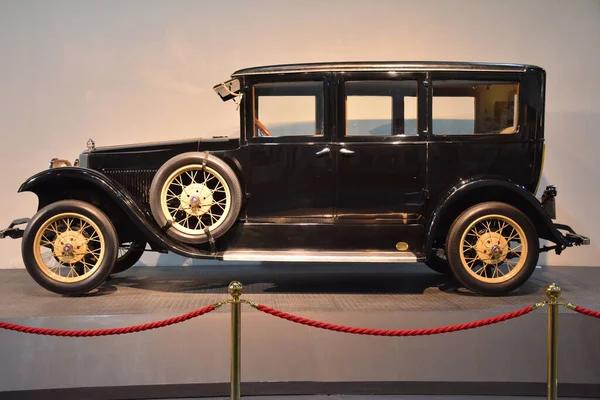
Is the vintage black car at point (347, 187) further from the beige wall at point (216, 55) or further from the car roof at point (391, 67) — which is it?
the beige wall at point (216, 55)

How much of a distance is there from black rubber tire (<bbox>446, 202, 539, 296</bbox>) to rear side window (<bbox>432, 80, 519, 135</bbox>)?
0.59 metres

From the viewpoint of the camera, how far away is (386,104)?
385cm

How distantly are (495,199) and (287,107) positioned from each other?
174cm

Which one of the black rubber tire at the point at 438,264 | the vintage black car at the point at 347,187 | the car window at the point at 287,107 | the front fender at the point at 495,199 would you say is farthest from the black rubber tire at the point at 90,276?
the black rubber tire at the point at 438,264

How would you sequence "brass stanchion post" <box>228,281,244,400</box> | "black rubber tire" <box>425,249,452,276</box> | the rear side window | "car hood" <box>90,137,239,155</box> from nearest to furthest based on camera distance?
"brass stanchion post" <box>228,281,244,400</box>, the rear side window, "car hood" <box>90,137,239,155</box>, "black rubber tire" <box>425,249,452,276</box>

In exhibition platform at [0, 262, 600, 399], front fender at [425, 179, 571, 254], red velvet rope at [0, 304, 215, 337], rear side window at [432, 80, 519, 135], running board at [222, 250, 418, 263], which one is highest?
rear side window at [432, 80, 519, 135]

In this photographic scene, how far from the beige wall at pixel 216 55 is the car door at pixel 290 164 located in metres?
1.33

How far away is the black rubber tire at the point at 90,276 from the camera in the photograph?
3537 mm

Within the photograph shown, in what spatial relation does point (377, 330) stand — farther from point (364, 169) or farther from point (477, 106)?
point (477, 106)

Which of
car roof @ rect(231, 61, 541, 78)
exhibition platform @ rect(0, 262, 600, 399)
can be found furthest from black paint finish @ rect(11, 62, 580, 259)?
exhibition platform @ rect(0, 262, 600, 399)

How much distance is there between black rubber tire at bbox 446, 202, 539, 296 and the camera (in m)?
3.52

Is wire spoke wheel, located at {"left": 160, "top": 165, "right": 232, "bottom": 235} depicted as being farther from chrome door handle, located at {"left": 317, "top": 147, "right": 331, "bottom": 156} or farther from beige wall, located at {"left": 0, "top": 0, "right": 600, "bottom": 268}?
beige wall, located at {"left": 0, "top": 0, "right": 600, "bottom": 268}

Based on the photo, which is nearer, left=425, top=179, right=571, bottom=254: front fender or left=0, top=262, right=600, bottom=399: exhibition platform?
left=0, top=262, right=600, bottom=399: exhibition platform

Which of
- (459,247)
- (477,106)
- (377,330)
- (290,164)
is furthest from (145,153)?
(477,106)
